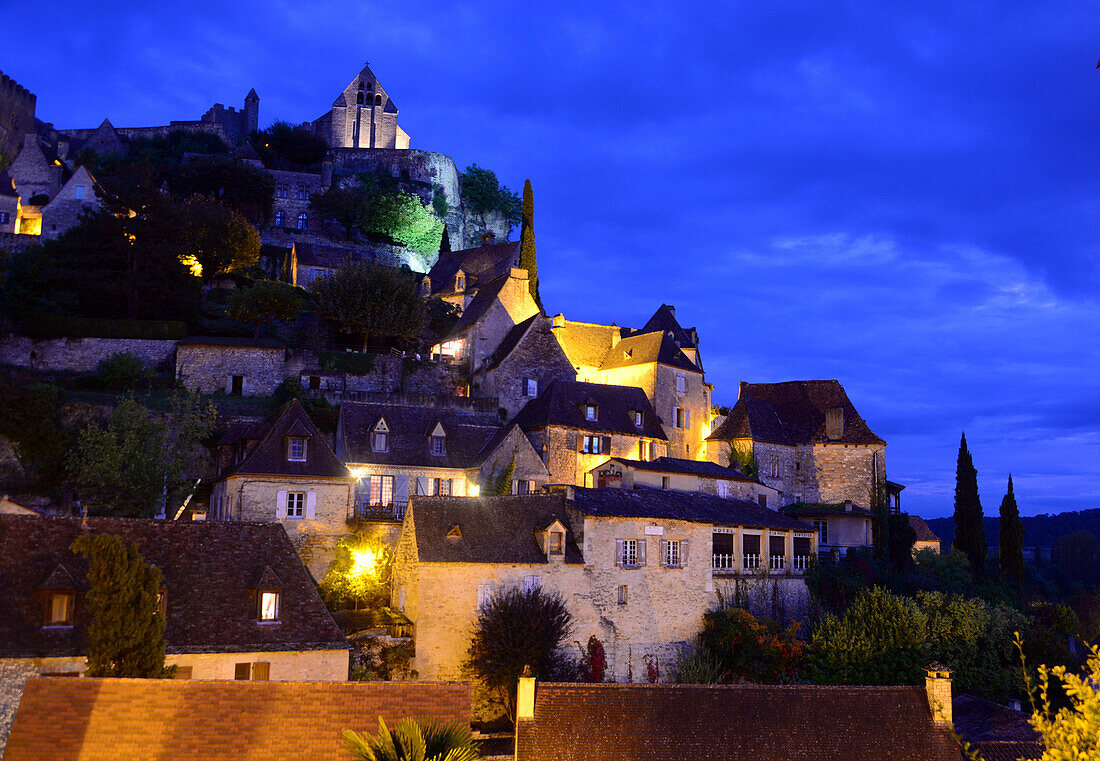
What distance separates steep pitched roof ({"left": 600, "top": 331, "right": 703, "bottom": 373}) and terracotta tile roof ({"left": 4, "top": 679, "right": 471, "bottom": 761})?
124 feet

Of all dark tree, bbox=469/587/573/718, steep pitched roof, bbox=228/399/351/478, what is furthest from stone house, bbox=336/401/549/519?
dark tree, bbox=469/587/573/718

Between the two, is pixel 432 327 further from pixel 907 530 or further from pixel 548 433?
pixel 907 530

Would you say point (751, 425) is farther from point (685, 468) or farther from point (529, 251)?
point (529, 251)

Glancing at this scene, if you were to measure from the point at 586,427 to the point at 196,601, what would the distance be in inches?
Result: 985

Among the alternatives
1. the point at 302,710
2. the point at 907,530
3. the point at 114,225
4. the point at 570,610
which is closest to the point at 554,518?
the point at 570,610

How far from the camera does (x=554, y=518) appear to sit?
33.0 m

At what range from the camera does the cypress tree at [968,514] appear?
54219mm

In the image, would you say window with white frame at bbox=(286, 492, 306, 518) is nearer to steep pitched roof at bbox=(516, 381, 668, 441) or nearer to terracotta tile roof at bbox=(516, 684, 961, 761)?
steep pitched roof at bbox=(516, 381, 668, 441)

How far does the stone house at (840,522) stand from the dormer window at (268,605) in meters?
33.4

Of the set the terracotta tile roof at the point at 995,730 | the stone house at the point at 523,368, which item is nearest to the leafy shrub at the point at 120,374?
the stone house at the point at 523,368

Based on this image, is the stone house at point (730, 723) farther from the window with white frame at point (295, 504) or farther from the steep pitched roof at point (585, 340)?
the steep pitched roof at point (585, 340)

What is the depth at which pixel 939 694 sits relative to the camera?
883 inches

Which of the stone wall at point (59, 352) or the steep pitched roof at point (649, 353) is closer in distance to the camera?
the stone wall at point (59, 352)

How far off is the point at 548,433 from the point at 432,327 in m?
17.6
